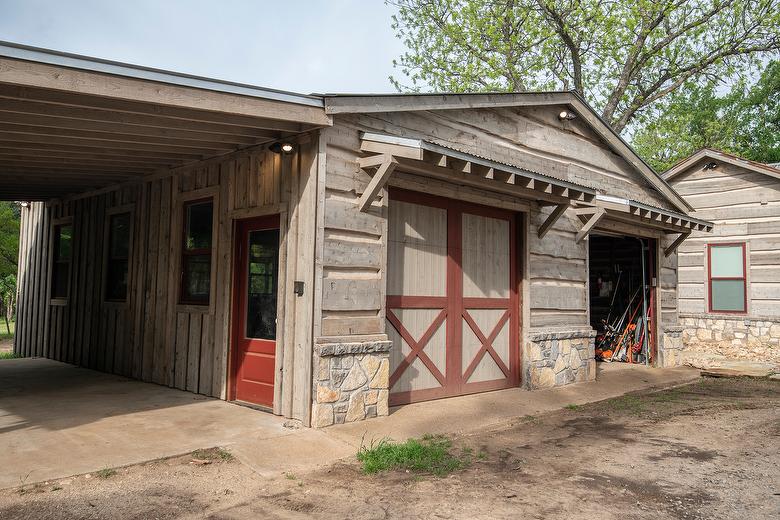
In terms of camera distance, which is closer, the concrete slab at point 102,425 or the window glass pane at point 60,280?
the concrete slab at point 102,425

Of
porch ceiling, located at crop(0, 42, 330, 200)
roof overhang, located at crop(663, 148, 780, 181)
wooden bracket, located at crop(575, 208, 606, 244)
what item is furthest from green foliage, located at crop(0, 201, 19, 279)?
roof overhang, located at crop(663, 148, 780, 181)

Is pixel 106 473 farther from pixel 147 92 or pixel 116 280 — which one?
pixel 116 280

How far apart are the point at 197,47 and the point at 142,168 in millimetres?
36789

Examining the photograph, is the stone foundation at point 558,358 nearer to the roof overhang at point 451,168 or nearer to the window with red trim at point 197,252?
the roof overhang at point 451,168

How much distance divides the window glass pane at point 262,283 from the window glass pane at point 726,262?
12412 millimetres

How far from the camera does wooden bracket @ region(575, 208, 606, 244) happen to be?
9.27 meters

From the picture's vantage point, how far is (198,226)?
7758mm

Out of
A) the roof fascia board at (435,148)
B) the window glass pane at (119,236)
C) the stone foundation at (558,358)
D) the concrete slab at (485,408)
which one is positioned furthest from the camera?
the window glass pane at (119,236)

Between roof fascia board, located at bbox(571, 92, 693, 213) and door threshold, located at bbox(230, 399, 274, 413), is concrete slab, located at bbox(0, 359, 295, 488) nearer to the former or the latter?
door threshold, located at bbox(230, 399, 274, 413)

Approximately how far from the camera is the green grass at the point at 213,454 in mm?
4883

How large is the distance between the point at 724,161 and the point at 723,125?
1698 cm

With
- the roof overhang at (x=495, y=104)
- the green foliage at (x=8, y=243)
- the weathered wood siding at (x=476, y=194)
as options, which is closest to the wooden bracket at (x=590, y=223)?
the weathered wood siding at (x=476, y=194)

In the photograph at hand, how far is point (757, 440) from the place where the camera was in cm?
595

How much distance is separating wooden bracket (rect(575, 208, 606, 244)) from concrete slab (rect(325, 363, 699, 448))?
2.39 metres
